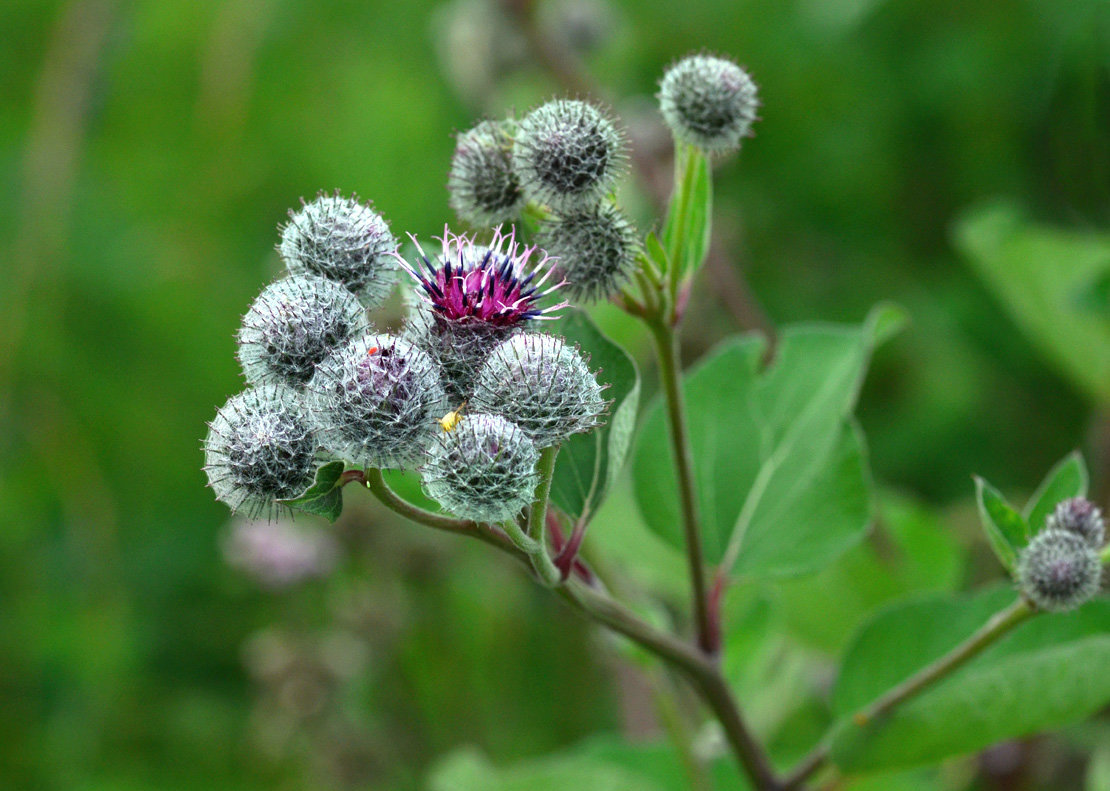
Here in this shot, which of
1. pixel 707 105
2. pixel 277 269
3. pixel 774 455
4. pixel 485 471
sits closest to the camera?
pixel 485 471

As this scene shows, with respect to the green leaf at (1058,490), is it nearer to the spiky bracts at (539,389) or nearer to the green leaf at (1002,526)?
the green leaf at (1002,526)

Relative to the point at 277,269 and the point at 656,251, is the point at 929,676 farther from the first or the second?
the point at 277,269

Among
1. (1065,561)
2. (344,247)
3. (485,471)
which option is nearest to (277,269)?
(344,247)

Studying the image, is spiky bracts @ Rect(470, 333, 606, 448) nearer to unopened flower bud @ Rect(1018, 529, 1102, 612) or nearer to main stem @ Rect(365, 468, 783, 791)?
main stem @ Rect(365, 468, 783, 791)

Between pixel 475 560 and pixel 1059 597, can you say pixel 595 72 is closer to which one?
pixel 475 560

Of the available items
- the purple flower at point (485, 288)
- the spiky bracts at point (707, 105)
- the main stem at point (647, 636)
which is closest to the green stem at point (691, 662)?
the main stem at point (647, 636)
